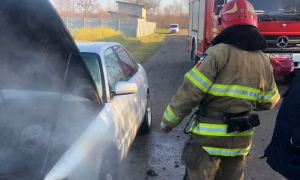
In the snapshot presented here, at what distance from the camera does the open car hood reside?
2098 millimetres

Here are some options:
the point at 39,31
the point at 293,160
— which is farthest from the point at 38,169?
the point at 293,160

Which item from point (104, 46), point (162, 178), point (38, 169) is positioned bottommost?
point (162, 178)

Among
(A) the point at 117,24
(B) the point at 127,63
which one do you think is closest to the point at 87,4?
(A) the point at 117,24

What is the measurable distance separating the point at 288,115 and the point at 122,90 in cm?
171

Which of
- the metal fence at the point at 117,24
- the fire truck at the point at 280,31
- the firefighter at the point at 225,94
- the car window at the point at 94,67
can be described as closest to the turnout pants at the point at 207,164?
the firefighter at the point at 225,94

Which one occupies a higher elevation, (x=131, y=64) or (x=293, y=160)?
(x=131, y=64)

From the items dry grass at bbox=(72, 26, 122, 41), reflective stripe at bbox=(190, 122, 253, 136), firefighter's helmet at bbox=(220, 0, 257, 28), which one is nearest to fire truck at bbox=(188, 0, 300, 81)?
firefighter's helmet at bbox=(220, 0, 257, 28)

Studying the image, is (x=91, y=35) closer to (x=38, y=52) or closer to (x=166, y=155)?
(x=166, y=155)

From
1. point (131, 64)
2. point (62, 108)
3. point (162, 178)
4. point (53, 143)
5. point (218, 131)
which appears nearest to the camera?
point (218, 131)

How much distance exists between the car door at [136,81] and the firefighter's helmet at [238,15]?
6.02ft

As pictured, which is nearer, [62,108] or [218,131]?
[218,131]

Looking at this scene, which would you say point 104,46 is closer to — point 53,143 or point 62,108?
point 62,108

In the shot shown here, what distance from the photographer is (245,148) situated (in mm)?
2445

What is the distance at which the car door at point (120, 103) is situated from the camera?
3170 millimetres
